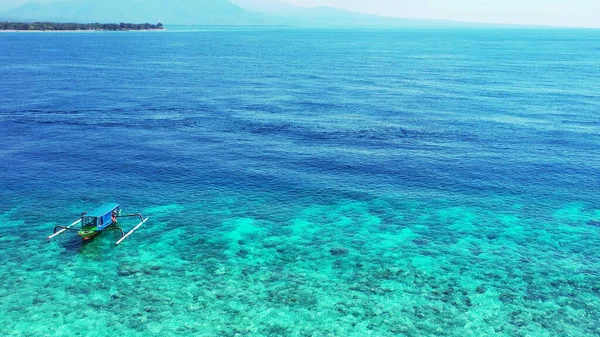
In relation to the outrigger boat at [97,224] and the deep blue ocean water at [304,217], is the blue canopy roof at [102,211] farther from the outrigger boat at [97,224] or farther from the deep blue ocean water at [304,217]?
Answer: the deep blue ocean water at [304,217]

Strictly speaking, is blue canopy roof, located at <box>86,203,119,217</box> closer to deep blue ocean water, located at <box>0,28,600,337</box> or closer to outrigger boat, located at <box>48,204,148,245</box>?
outrigger boat, located at <box>48,204,148,245</box>

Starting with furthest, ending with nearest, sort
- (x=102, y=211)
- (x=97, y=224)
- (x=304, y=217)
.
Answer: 1. (x=304, y=217)
2. (x=102, y=211)
3. (x=97, y=224)

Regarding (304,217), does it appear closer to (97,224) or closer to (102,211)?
(102,211)

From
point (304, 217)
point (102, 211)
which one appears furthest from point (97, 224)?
point (304, 217)

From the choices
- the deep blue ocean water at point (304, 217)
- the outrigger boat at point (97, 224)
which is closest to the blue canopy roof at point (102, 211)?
the outrigger boat at point (97, 224)

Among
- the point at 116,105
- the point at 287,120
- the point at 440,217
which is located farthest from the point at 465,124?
the point at 116,105

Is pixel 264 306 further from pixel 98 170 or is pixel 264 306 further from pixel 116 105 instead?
pixel 116 105
